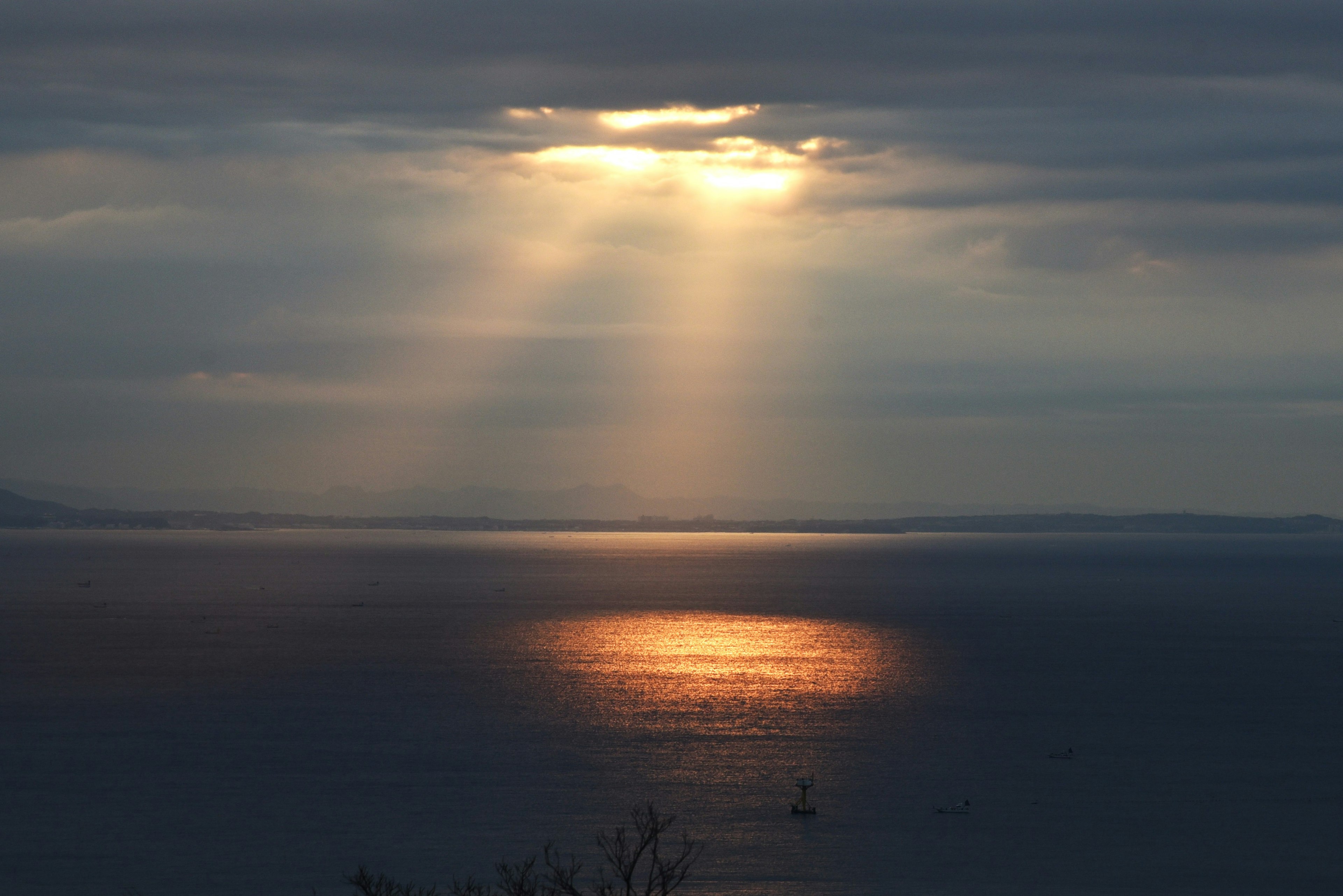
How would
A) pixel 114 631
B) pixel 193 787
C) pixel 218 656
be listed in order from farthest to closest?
pixel 114 631 < pixel 218 656 < pixel 193 787

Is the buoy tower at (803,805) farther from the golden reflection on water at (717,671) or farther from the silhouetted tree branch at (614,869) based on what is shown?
the golden reflection on water at (717,671)

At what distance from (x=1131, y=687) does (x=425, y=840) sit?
80613mm

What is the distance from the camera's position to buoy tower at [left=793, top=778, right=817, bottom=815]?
75812mm

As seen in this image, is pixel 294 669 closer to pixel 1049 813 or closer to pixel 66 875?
pixel 66 875

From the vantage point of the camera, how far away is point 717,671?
453 ft

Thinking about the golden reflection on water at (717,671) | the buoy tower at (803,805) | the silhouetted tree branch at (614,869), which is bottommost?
the silhouetted tree branch at (614,869)

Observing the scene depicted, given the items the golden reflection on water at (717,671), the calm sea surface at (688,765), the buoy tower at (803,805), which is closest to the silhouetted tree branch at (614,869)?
the calm sea surface at (688,765)

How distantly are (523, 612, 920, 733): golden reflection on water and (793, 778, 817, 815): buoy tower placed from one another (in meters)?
23.7

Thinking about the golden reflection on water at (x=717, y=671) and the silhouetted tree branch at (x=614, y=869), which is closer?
the silhouetted tree branch at (x=614, y=869)

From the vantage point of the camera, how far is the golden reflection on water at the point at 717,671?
109938 millimetres

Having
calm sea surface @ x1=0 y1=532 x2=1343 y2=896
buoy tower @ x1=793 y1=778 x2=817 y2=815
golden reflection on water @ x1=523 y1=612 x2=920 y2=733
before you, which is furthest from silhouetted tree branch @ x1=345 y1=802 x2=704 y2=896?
golden reflection on water @ x1=523 y1=612 x2=920 y2=733

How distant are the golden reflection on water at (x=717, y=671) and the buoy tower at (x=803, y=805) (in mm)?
23705

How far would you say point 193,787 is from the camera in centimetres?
8238

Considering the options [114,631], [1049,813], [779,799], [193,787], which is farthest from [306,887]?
[114,631]
